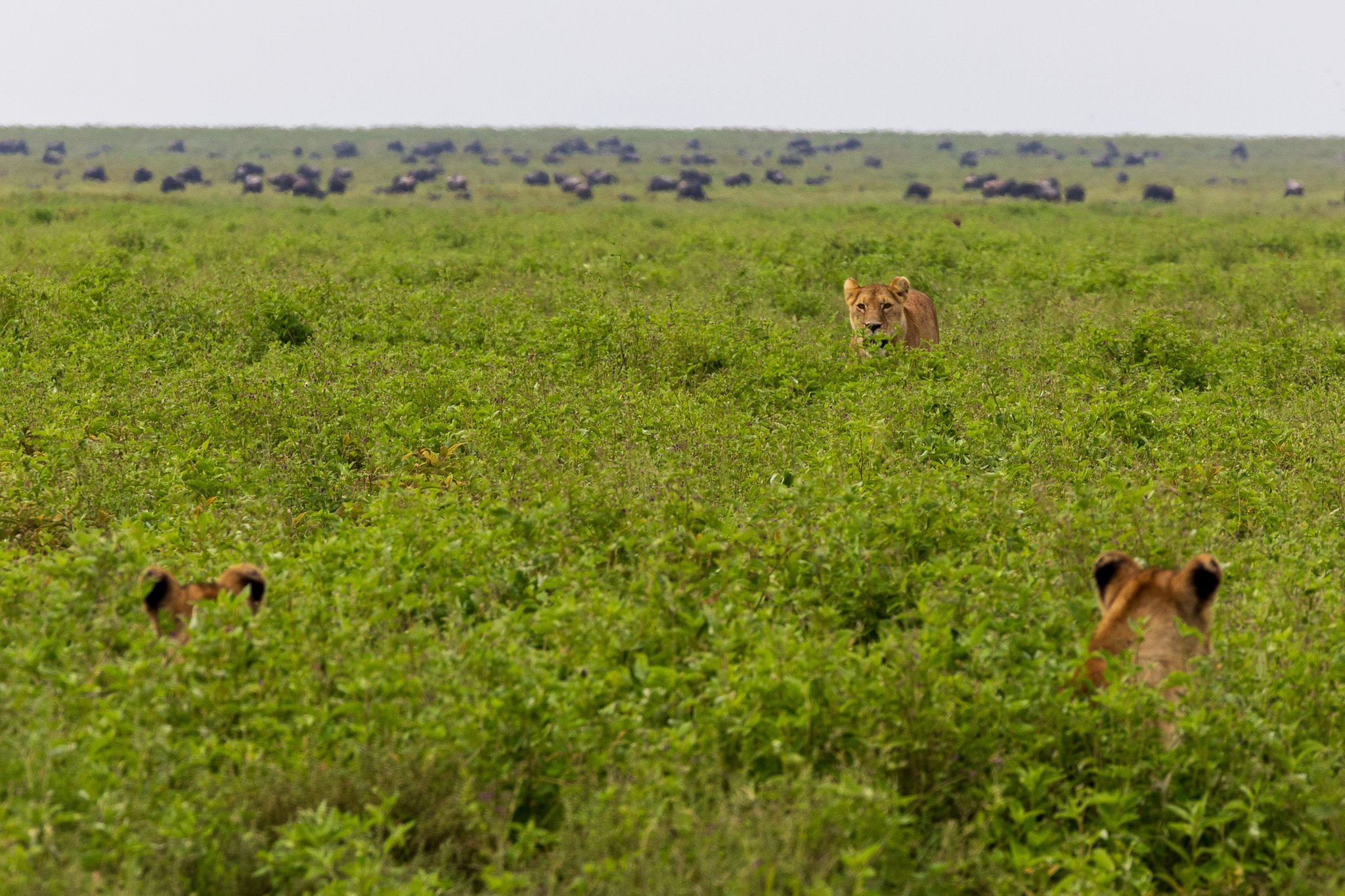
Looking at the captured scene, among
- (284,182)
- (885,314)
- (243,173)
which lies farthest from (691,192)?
(885,314)

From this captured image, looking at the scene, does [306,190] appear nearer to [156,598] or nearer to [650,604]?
[156,598]

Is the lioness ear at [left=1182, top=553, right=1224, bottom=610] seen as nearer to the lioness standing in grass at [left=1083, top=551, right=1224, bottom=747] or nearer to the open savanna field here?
the lioness standing in grass at [left=1083, top=551, right=1224, bottom=747]

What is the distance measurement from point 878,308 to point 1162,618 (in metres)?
6.64

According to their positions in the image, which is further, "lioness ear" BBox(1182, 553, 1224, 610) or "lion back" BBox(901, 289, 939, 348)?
"lion back" BBox(901, 289, 939, 348)

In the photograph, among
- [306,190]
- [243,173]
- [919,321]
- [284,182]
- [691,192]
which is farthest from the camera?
[243,173]

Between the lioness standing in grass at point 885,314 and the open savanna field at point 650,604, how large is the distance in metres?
0.44

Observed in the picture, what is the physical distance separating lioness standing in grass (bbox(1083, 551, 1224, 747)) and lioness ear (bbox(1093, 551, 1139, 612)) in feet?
0.58

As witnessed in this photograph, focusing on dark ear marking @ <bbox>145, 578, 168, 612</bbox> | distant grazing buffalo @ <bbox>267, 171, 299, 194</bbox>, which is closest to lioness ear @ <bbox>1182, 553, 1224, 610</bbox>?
dark ear marking @ <bbox>145, 578, 168, 612</bbox>

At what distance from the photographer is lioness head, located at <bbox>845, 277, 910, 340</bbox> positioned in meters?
10.7

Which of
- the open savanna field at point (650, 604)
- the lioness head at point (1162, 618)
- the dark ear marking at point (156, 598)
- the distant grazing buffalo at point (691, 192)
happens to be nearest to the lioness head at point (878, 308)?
the open savanna field at point (650, 604)

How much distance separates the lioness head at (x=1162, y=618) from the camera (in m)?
4.42

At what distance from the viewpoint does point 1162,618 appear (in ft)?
14.9

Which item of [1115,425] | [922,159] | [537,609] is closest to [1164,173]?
[922,159]

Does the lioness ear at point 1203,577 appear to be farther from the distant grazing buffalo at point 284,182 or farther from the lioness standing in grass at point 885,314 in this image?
the distant grazing buffalo at point 284,182
